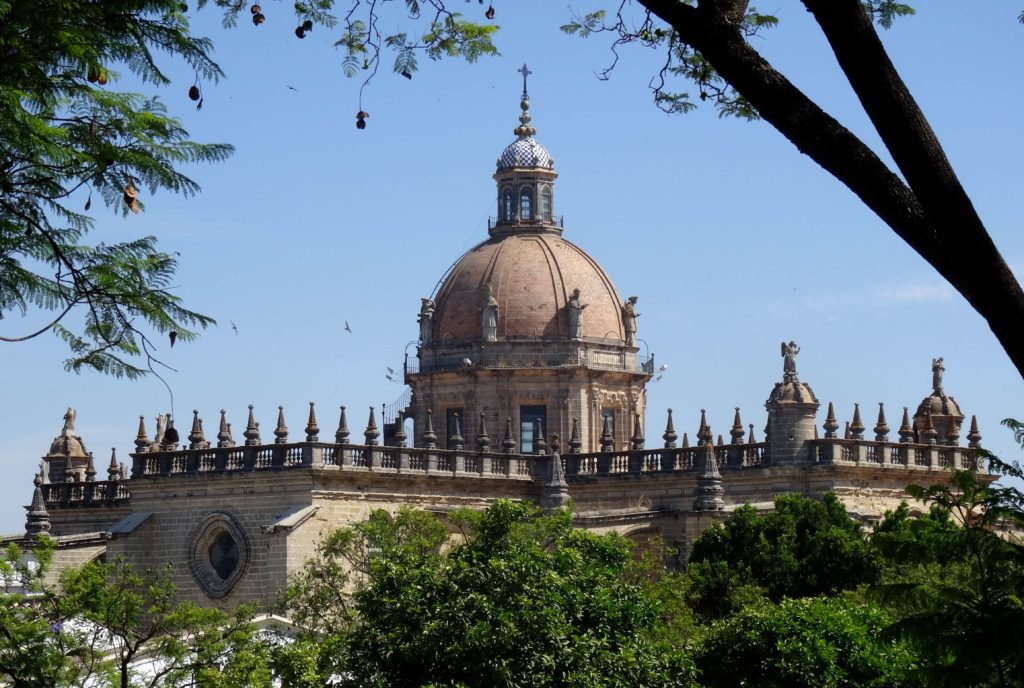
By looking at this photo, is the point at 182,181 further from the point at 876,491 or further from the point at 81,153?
the point at 876,491

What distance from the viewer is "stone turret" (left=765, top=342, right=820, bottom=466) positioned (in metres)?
53.7

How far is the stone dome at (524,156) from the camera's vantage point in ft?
244

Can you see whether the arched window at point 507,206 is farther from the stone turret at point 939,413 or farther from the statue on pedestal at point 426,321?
the stone turret at point 939,413

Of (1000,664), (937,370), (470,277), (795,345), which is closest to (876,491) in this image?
(795,345)

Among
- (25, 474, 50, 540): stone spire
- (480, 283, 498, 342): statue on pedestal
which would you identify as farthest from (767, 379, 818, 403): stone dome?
(25, 474, 50, 540): stone spire

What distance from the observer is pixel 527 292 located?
70.8 metres

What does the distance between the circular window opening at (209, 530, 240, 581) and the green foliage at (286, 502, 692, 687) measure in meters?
19.0

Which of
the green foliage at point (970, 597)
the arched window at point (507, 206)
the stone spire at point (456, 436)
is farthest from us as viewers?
the arched window at point (507, 206)

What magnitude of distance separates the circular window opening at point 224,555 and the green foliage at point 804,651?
22.4 m

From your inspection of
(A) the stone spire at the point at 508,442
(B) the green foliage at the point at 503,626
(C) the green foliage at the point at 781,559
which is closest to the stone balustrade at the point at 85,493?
(A) the stone spire at the point at 508,442

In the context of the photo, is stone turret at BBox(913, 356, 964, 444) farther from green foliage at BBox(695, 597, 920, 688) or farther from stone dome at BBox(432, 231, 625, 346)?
green foliage at BBox(695, 597, 920, 688)

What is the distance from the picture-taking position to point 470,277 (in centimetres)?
7175

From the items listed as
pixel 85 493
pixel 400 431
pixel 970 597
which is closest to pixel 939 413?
pixel 400 431

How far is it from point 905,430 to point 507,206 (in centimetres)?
2056
